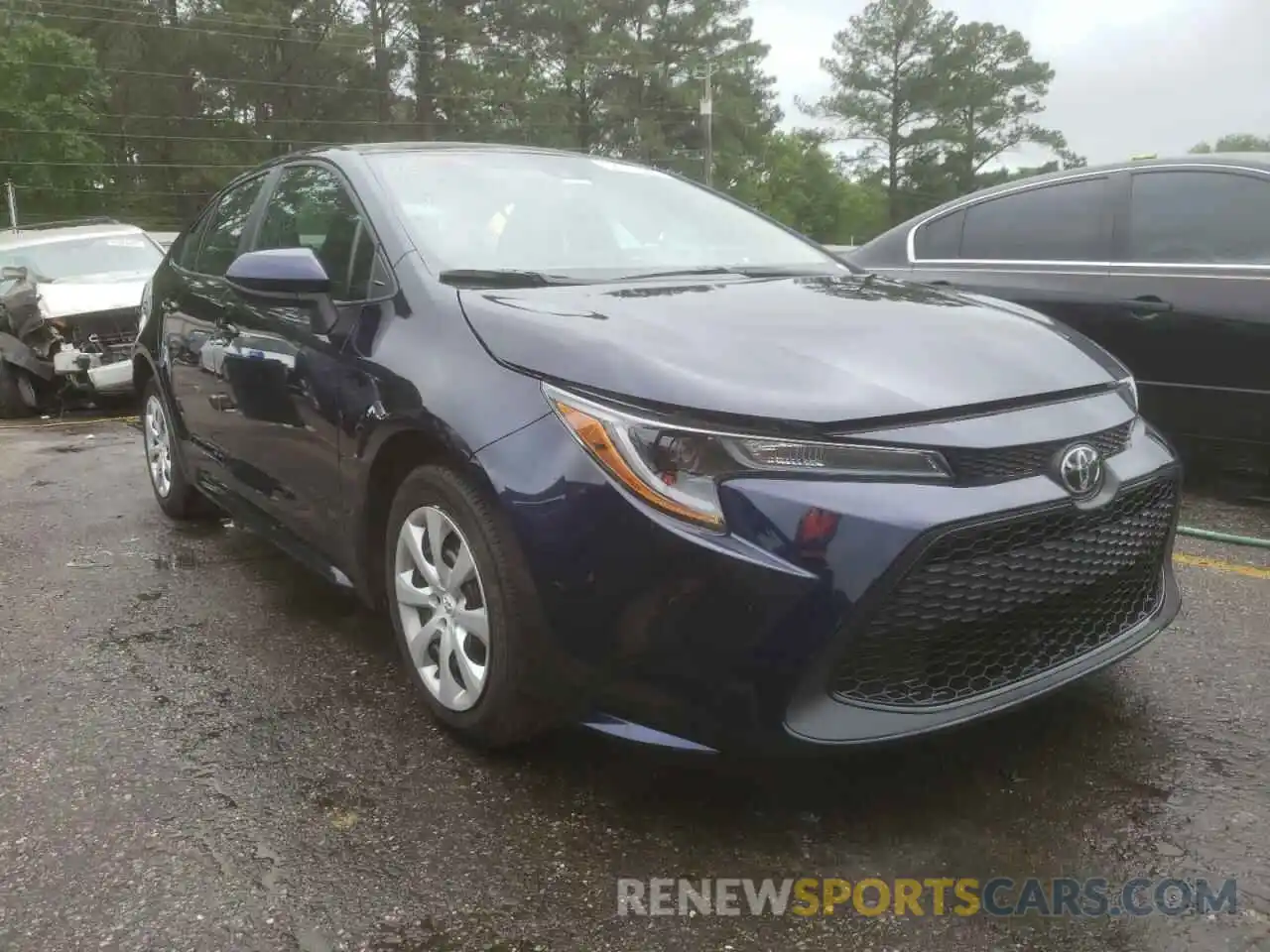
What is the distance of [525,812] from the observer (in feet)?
7.99

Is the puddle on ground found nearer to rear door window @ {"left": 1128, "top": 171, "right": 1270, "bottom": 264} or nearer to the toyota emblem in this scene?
the toyota emblem

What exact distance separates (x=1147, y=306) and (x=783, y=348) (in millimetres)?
3109

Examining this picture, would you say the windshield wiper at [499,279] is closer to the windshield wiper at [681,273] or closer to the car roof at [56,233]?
the windshield wiper at [681,273]

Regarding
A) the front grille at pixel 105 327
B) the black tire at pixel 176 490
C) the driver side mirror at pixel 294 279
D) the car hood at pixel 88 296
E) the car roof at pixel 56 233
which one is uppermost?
the car roof at pixel 56 233

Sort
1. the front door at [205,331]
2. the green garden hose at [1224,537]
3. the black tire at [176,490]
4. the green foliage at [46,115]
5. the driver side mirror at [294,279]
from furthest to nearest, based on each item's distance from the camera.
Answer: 1. the green foliage at [46,115]
2. the black tire at [176,490]
3. the green garden hose at [1224,537]
4. the front door at [205,331]
5. the driver side mirror at [294,279]

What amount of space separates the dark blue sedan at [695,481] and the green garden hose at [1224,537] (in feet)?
5.80

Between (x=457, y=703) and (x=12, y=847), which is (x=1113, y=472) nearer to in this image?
(x=457, y=703)

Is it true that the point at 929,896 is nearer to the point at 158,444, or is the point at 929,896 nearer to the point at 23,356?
the point at 158,444

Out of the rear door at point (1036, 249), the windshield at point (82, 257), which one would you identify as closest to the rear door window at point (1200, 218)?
the rear door at point (1036, 249)

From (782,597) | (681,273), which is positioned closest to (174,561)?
(681,273)

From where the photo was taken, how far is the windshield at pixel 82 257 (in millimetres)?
9242

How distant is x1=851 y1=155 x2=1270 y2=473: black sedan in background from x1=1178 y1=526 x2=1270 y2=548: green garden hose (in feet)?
1.67

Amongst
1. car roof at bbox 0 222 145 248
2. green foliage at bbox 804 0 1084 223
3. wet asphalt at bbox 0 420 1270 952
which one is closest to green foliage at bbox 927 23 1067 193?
green foliage at bbox 804 0 1084 223

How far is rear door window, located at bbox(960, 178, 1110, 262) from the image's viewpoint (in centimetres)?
513
